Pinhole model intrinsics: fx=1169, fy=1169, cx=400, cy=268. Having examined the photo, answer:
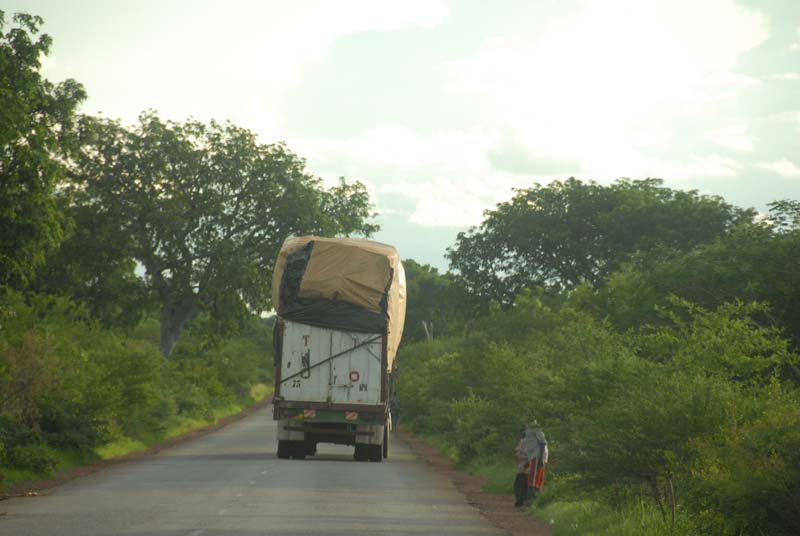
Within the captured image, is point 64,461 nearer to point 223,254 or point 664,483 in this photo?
point 664,483

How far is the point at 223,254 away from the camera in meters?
48.5

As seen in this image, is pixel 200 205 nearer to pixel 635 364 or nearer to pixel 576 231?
pixel 576 231

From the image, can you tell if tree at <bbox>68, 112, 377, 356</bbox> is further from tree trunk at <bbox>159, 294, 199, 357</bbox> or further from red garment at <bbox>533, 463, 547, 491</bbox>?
red garment at <bbox>533, 463, 547, 491</bbox>

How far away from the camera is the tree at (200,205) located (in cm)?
4891

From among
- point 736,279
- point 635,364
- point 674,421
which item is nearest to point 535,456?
point 635,364

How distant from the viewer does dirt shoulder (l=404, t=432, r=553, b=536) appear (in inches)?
701

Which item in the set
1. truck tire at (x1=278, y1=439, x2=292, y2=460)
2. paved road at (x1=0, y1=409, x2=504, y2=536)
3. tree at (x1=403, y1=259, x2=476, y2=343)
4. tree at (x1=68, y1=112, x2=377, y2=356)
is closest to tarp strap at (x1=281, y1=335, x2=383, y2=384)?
paved road at (x1=0, y1=409, x2=504, y2=536)

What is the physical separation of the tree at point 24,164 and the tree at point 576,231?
30.5 m

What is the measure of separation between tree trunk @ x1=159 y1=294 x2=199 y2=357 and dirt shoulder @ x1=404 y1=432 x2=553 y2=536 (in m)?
19.5

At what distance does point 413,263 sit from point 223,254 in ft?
301

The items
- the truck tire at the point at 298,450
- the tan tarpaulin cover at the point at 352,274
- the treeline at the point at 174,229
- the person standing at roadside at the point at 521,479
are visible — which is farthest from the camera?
the treeline at the point at 174,229

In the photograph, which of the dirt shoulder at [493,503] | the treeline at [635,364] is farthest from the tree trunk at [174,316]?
the dirt shoulder at [493,503]

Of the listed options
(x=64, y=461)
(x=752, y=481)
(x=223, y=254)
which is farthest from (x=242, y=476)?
(x=223, y=254)

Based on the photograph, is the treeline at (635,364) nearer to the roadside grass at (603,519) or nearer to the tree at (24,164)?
the roadside grass at (603,519)
